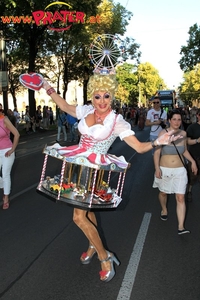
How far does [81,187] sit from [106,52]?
156cm

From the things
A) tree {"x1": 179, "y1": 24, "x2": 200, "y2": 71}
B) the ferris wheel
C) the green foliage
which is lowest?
the green foliage

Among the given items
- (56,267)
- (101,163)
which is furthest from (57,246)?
(101,163)

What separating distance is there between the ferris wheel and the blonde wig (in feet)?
0.57

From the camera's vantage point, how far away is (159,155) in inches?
210

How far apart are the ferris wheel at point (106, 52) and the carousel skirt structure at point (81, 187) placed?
111 cm

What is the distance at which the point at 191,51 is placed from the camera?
1362 inches

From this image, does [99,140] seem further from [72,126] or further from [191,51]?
[191,51]

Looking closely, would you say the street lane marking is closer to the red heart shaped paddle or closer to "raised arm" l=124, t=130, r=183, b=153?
"raised arm" l=124, t=130, r=183, b=153

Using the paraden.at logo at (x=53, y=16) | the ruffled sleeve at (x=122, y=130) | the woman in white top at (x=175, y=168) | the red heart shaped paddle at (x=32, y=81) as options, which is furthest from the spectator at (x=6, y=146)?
the paraden.at logo at (x=53, y=16)

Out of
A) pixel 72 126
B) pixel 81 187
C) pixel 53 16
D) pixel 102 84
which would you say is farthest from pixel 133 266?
pixel 53 16

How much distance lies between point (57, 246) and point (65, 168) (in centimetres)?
138

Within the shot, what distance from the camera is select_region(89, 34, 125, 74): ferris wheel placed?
389 centimetres

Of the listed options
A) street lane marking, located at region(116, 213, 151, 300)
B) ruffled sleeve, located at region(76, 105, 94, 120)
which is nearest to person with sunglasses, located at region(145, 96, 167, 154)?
street lane marking, located at region(116, 213, 151, 300)

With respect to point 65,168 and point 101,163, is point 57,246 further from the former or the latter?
point 101,163
